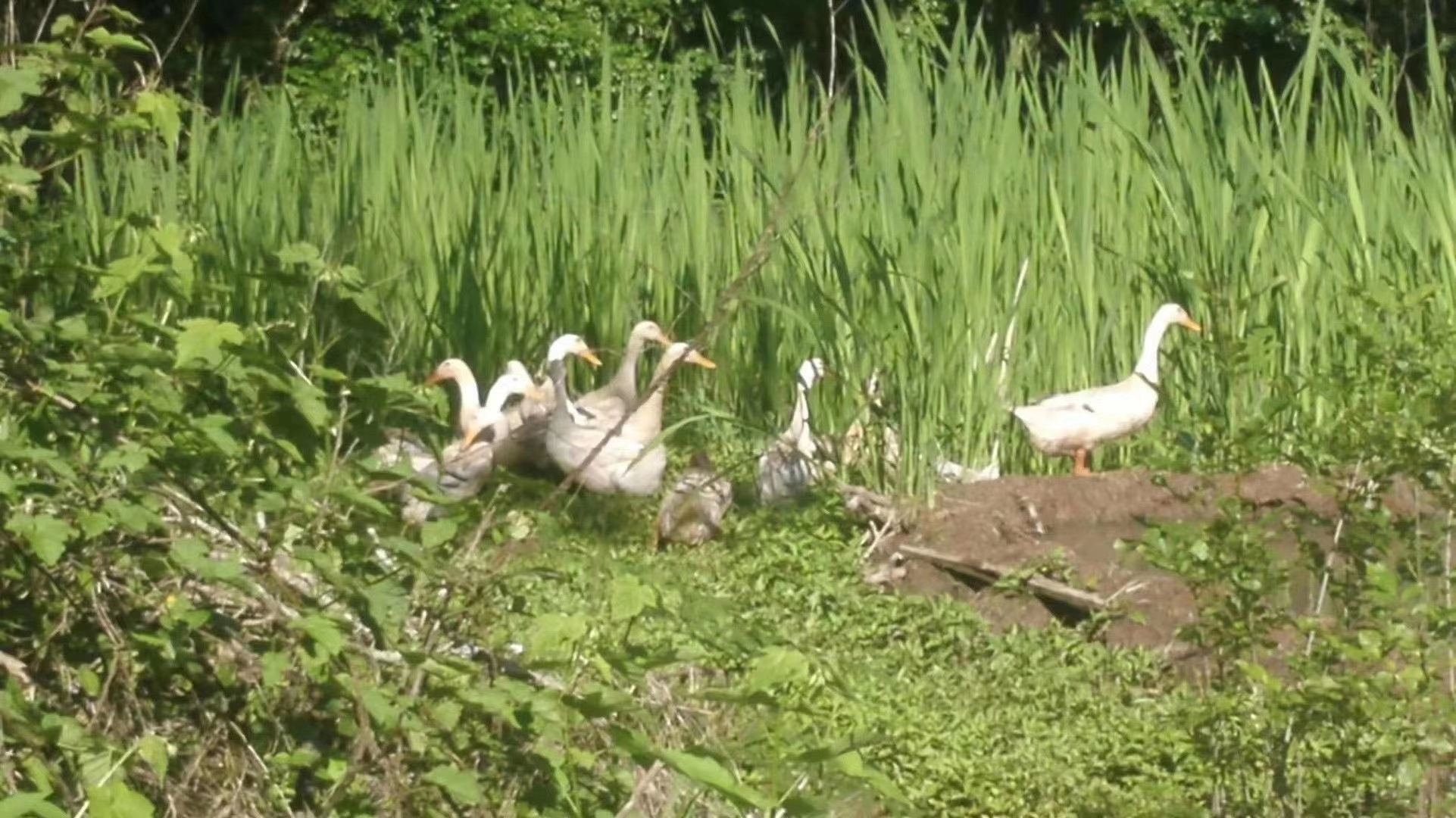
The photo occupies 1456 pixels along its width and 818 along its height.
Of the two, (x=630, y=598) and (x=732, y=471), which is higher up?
(x=630, y=598)

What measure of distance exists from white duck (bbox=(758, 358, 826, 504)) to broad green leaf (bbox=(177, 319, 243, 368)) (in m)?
4.12

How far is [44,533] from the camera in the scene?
282 cm

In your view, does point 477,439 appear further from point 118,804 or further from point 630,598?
point 118,804

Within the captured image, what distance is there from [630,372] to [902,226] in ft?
3.37

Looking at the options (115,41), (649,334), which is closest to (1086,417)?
(649,334)

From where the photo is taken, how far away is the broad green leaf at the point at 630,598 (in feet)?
9.78

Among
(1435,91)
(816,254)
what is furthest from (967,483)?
(1435,91)

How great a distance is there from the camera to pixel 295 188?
8.45 meters

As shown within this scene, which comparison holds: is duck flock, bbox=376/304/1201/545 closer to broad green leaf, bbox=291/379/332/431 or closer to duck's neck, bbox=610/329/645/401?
duck's neck, bbox=610/329/645/401

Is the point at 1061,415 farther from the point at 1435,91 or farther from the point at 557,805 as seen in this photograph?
the point at 557,805

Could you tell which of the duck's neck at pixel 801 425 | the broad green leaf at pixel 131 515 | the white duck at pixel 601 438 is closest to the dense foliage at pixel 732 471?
the broad green leaf at pixel 131 515

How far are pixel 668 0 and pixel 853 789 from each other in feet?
39.7

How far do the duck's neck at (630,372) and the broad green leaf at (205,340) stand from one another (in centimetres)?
470

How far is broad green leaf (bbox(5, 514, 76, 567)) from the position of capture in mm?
2809
